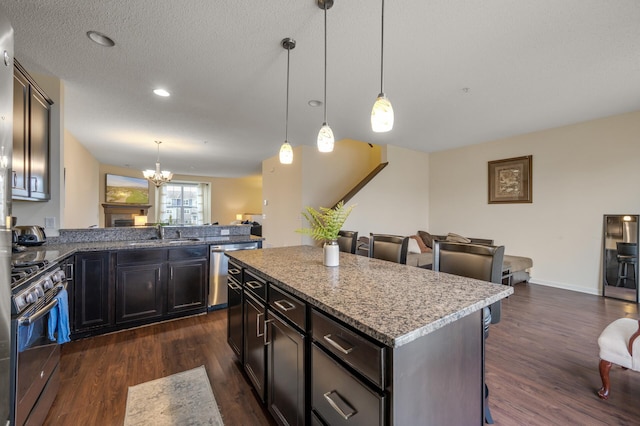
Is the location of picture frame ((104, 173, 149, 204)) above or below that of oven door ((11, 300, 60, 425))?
above

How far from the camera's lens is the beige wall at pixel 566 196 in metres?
3.81

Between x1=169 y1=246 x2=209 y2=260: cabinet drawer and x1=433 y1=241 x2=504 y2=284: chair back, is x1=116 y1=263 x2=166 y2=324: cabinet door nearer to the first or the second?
x1=169 y1=246 x2=209 y2=260: cabinet drawer

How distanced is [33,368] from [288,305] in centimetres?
136

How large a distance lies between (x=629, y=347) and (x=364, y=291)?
1840 millimetres

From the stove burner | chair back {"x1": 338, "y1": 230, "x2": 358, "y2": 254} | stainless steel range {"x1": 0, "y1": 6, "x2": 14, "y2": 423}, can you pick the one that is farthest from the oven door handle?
chair back {"x1": 338, "y1": 230, "x2": 358, "y2": 254}

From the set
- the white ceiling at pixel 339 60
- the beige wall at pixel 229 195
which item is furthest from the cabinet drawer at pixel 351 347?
the beige wall at pixel 229 195

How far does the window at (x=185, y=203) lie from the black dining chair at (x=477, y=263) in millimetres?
10016

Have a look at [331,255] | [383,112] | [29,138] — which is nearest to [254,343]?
[331,255]

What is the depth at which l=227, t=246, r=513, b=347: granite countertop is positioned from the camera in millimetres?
863

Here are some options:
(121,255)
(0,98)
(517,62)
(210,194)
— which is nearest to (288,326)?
(0,98)

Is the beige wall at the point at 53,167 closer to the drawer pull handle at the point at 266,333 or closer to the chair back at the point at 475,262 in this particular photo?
the drawer pull handle at the point at 266,333

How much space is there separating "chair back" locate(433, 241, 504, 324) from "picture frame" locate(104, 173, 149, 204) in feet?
30.5

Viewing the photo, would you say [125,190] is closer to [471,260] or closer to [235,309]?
[235,309]

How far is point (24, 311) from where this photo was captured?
4.06 feet
